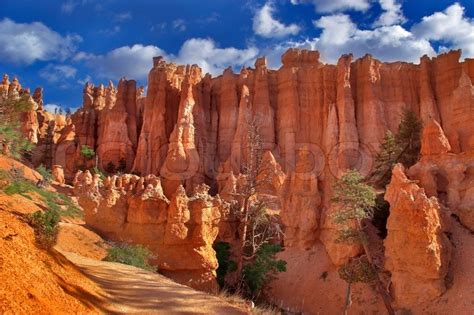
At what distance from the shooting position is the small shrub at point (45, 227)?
7980 mm

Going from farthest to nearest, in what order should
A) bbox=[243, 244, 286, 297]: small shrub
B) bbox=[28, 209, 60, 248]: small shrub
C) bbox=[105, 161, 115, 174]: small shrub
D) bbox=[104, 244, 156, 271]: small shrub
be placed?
bbox=[105, 161, 115, 174]: small shrub < bbox=[243, 244, 286, 297]: small shrub < bbox=[104, 244, 156, 271]: small shrub < bbox=[28, 209, 60, 248]: small shrub

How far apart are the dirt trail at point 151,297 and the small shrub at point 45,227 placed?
1136mm

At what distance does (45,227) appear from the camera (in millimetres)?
8594

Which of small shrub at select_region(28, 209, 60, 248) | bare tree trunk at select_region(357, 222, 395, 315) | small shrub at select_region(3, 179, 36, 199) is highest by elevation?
small shrub at select_region(3, 179, 36, 199)

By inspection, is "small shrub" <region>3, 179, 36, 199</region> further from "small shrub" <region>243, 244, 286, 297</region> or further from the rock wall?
"small shrub" <region>243, 244, 286, 297</region>

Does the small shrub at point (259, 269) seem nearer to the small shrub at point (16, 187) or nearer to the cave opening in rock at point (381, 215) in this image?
the cave opening in rock at point (381, 215)

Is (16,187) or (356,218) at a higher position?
(356,218)

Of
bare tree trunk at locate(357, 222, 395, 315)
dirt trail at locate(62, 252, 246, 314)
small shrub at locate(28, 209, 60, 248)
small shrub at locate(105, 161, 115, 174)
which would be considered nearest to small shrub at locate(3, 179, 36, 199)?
small shrub at locate(28, 209, 60, 248)

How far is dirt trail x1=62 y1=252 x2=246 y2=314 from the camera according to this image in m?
7.30

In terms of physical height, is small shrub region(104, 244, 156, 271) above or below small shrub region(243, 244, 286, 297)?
above

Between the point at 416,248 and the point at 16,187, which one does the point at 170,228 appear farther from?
the point at 416,248

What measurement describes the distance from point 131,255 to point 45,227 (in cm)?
906

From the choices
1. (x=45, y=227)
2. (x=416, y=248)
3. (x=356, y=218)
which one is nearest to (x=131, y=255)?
(x=45, y=227)

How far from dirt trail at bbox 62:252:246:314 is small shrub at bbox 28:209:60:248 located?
114cm
